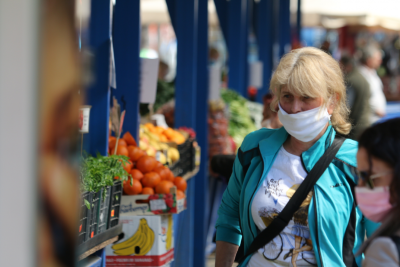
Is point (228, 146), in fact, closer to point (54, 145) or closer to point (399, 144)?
point (399, 144)

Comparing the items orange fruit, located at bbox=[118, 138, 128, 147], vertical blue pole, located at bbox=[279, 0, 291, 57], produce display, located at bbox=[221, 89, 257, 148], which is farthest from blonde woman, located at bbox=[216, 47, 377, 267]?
vertical blue pole, located at bbox=[279, 0, 291, 57]

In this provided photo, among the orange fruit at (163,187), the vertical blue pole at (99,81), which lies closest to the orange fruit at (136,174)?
the orange fruit at (163,187)

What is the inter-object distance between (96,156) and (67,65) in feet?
8.19

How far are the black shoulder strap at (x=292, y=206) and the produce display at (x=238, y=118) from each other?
4511 millimetres

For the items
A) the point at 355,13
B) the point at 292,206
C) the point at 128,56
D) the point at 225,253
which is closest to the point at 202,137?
the point at 128,56

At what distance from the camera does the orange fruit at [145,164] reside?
10.8 feet

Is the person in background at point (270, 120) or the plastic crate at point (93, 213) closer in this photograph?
the plastic crate at point (93, 213)

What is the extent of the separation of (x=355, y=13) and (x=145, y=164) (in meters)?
12.1

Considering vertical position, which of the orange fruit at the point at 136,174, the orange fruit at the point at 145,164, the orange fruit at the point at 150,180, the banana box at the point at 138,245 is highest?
the orange fruit at the point at 145,164

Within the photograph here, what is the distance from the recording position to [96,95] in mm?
3082

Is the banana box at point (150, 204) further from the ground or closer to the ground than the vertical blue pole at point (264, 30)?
closer to the ground

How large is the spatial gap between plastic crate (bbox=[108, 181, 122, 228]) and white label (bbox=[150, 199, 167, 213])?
0.38 meters

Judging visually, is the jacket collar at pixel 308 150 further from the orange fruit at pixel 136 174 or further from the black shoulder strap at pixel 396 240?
the orange fruit at pixel 136 174

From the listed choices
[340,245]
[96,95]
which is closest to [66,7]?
[340,245]
